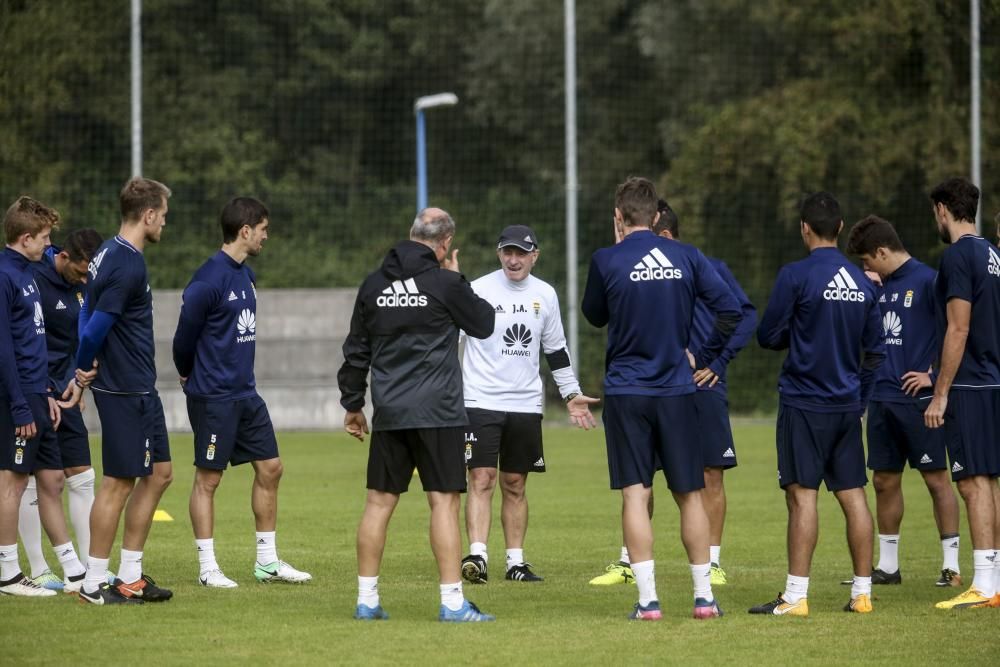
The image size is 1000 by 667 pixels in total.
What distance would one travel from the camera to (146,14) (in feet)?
95.2

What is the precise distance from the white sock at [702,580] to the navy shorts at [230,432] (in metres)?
2.89

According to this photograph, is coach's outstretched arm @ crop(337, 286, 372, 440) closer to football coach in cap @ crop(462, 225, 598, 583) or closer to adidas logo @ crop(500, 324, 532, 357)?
football coach in cap @ crop(462, 225, 598, 583)

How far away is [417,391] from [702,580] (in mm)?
1789

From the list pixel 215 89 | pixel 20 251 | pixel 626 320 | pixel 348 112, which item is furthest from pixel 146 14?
pixel 626 320

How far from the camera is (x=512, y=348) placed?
33.0ft

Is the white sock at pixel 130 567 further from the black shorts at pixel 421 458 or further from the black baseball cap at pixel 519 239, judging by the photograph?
the black baseball cap at pixel 519 239

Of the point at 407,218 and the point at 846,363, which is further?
the point at 407,218

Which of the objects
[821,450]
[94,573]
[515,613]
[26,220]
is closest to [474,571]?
[515,613]

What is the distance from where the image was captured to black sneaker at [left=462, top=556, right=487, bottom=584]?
9.49 meters

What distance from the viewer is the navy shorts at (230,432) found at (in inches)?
362

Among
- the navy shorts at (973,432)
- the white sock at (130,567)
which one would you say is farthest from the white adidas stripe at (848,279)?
the white sock at (130,567)

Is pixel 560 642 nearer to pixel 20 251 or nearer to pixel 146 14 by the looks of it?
pixel 20 251

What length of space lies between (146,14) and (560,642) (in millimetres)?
24049

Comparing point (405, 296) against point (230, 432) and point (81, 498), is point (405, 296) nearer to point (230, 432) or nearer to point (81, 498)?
point (230, 432)
